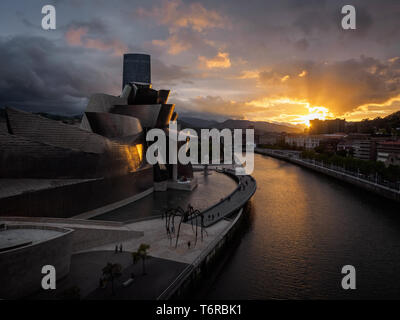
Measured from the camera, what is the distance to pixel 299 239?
22828 millimetres

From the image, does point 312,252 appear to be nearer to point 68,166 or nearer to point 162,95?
point 68,166

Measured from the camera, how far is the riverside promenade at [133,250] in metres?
12.7

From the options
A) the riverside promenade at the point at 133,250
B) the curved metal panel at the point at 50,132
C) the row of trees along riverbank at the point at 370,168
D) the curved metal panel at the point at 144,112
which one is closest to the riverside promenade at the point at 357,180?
the row of trees along riverbank at the point at 370,168

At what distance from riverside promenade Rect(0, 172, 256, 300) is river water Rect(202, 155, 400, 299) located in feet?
6.57

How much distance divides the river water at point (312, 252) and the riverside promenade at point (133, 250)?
2002 millimetres

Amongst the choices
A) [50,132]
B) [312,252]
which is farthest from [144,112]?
[312,252]

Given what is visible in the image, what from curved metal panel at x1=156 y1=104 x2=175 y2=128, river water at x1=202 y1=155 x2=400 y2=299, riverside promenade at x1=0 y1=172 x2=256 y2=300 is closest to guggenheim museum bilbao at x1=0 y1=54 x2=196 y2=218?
riverside promenade at x1=0 y1=172 x2=256 y2=300

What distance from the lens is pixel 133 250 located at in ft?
56.7

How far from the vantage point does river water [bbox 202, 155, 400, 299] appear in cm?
1561

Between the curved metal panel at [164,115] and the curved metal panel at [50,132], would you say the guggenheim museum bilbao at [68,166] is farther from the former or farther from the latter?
the curved metal panel at [164,115]

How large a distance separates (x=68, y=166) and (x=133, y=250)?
906 cm

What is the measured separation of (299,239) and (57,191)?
19.6 metres

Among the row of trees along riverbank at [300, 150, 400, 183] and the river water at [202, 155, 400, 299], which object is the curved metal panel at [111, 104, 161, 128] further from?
the row of trees along riverbank at [300, 150, 400, 183]

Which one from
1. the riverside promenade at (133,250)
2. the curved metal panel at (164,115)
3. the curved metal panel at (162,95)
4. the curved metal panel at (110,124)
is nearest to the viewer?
the riverside promenade at (133,250)
